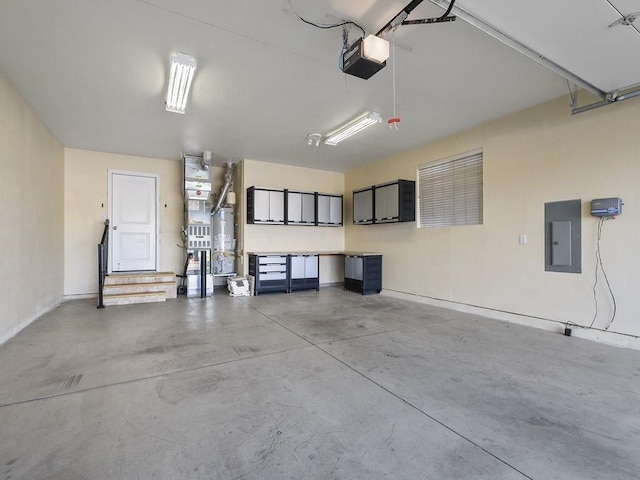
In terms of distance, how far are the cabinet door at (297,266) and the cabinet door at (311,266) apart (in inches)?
3.1

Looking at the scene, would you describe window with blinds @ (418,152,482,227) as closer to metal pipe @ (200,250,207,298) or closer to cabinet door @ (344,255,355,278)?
cabinet door @ (344,255,355,278)

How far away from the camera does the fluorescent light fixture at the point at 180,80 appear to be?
10.2ft

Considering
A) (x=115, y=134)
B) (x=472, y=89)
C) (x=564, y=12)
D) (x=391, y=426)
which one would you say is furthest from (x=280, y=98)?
(x=391, y=426)

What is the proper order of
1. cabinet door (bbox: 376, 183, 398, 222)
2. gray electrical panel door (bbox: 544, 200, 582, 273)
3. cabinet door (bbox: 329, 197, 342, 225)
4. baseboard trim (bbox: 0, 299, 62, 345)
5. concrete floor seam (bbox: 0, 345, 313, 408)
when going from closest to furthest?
concrete floor seam (bbox: 0, 345, 313, 408), baseboard trim (bbox: 0, 299, 62, 345), gray electrical panel door (bbox: 544, 200, 582, 273), cabinet door (bbox: 376, 183, 398, 222), cabinet door (bbox: 329, 197, 342, 225)

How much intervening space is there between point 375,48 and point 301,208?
5.07 metres

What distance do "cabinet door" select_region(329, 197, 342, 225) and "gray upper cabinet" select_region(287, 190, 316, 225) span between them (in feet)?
1.70

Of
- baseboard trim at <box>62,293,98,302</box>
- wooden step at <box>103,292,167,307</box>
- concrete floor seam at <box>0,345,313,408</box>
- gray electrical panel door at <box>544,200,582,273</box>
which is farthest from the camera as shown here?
baseboard trim at <box>62,293,98,302</box>

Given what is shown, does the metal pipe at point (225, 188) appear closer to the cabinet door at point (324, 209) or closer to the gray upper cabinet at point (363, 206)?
the cabinet door at point (324, 209)

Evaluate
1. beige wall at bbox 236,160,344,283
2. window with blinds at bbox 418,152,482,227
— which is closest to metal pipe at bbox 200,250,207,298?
beige wall at bbox 236,160,344,283

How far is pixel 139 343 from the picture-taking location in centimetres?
346

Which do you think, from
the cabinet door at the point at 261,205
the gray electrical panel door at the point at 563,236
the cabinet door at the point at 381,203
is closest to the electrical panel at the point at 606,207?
the gray electrical panel door at the point at 563,236

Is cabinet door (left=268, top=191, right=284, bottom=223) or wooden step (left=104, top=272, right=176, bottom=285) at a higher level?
cabinet door (left=268, top=191, right=284, bottom=223)

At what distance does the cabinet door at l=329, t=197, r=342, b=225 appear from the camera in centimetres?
779

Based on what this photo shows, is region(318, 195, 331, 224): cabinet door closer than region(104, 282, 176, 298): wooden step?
No
